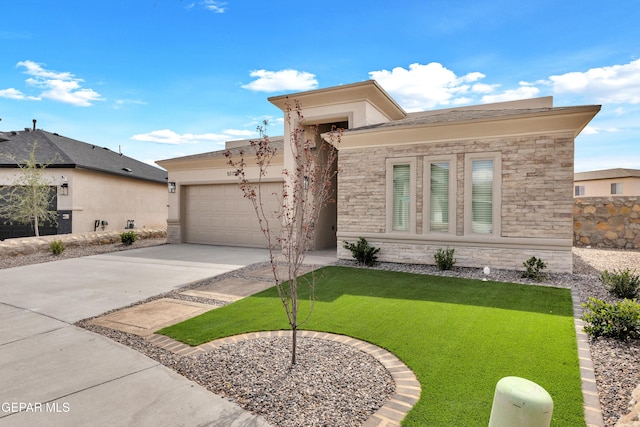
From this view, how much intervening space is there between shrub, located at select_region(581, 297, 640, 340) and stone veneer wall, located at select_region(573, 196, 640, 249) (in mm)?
10638

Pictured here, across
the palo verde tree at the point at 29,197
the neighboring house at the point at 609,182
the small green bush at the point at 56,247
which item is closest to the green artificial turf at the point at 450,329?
the small green bush at the point at 56,247

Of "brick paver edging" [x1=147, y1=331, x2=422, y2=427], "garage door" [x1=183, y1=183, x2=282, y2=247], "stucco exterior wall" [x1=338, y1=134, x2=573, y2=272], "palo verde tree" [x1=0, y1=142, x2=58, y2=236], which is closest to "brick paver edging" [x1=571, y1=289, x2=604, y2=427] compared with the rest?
"brick paver edging" [x1=147, y1=331, x2=422, y2=427]

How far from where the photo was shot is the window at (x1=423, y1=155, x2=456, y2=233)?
8750mm

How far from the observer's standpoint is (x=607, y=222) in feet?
41.4

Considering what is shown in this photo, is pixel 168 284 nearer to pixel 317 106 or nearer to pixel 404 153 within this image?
pixel 404 153

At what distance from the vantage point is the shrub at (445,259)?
27.6ft

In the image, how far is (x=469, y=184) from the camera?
27.9 ft

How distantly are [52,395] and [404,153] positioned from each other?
8427 mm

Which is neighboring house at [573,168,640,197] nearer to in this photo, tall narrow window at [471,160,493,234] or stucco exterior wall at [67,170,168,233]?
tall narrow window at [471,160,493,234]

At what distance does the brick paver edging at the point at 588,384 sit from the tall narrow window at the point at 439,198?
4.34 meters

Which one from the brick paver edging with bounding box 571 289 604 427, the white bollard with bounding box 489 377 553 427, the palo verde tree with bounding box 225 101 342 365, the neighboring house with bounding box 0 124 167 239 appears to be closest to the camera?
the white bollard with bounding box 489 377 553 427

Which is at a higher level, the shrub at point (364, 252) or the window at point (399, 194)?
the window at point (399, 194)

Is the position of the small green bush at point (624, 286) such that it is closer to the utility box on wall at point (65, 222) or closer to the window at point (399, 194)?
the window at point (399, 194)

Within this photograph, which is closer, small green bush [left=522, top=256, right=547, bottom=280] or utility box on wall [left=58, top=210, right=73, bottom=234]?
small green bush [left=522, top=256, right=547, bottom=280]
